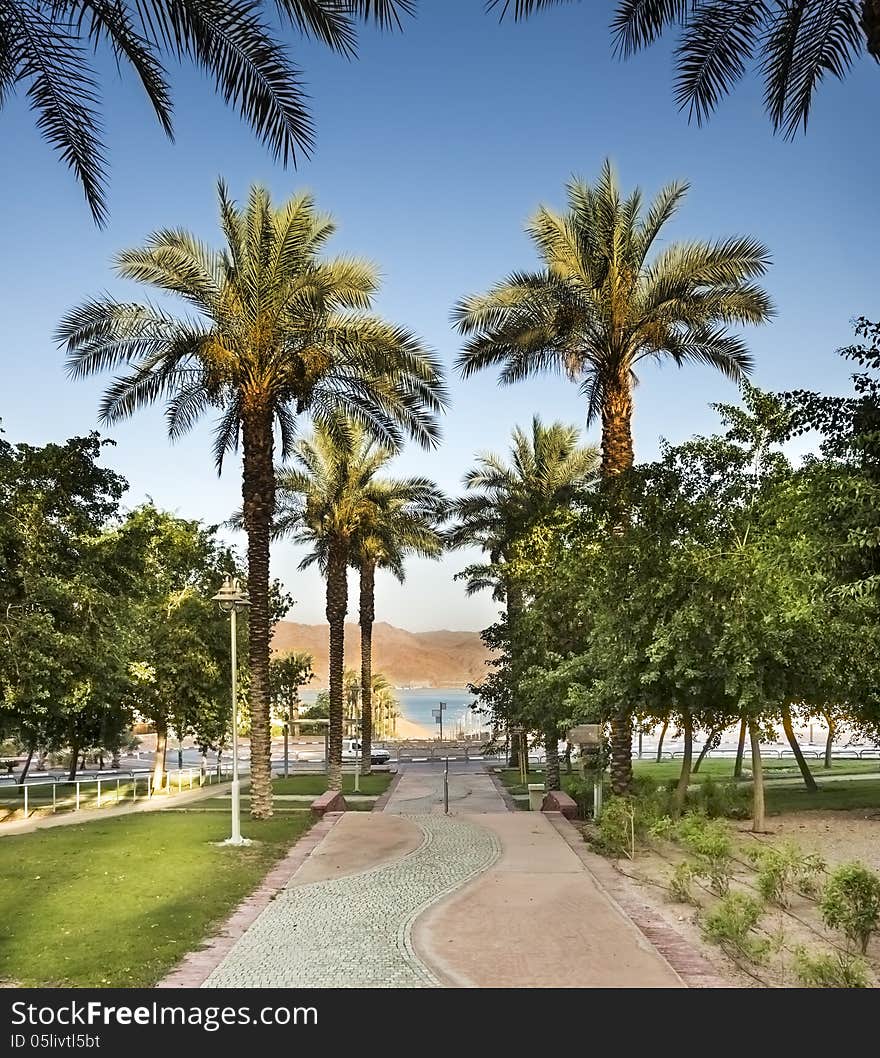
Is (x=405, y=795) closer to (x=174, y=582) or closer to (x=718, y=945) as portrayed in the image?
(x=174, y=582)

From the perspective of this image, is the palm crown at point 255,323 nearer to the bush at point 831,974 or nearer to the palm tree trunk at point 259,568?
the palm tree trunk at point 259,568

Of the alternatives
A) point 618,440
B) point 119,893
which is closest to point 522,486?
point 618,440

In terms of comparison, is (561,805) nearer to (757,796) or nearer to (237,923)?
(757,796)

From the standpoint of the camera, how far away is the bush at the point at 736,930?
8852mm

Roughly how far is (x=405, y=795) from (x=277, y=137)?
2481 centimetres

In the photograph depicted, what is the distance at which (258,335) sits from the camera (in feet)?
66.4

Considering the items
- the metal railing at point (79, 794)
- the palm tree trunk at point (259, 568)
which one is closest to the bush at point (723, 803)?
the palm tree trunk at point (259, 568)

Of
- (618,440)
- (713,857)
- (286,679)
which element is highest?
(618,440)

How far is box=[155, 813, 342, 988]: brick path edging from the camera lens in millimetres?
8398

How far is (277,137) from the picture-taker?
9.38 metres

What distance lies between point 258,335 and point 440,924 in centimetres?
1333

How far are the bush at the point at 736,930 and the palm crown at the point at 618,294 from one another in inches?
420

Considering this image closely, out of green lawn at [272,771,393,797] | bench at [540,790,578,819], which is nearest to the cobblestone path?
bench at [540,790,578,819]

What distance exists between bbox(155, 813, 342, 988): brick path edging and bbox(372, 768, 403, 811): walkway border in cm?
877
